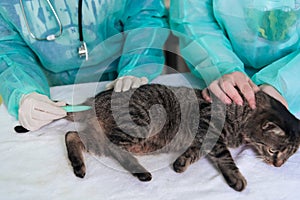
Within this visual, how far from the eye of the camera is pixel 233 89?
86 cm

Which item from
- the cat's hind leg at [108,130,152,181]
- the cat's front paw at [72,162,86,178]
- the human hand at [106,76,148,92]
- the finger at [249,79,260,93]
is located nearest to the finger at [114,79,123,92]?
the human hand at [106,76,148,92]

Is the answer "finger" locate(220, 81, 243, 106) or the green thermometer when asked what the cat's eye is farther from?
the green thermometer

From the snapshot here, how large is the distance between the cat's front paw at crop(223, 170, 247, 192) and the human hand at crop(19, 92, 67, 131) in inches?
17.5

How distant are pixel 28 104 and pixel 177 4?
1.71 ft

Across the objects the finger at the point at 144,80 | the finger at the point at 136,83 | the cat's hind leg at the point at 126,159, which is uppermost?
the finger at the point at 136,83

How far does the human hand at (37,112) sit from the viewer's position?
879 millimetres

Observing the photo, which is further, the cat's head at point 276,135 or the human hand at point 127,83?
the human hand at point 127,83

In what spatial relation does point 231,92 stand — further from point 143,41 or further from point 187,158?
point 143,41

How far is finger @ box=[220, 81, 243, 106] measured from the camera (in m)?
0.86

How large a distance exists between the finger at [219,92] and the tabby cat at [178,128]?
0.01 m

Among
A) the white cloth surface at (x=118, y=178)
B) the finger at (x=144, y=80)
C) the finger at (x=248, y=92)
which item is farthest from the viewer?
the finger at (x=144, y=80)

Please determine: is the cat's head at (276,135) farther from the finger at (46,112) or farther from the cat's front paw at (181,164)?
the finger at (46,112)

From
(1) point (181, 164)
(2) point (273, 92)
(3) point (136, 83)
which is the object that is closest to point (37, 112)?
(3) point (136, 83)

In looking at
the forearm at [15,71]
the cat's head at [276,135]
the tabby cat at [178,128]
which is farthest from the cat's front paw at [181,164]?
the forearm at [15,71]
